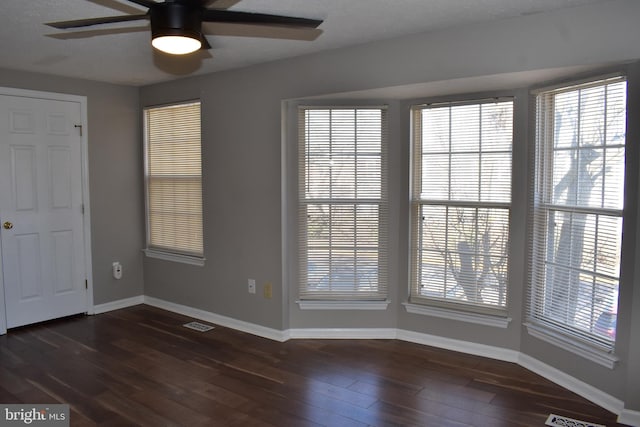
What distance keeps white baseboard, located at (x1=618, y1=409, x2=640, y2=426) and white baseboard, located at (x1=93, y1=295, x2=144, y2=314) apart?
434cm

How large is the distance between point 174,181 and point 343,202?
1869 mm

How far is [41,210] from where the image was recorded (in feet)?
14.2

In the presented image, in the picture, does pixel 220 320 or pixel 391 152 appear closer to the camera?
pixel 391 152

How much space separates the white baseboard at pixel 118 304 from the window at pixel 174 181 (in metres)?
0.52

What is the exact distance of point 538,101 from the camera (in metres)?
3.21

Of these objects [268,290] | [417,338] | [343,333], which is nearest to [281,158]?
[268,290]

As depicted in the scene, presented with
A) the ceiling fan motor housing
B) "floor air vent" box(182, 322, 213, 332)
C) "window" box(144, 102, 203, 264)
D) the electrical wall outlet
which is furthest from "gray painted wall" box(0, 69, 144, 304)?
the ceiling fan motor housing

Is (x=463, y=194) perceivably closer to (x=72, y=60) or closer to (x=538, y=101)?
(x=538, y=101)

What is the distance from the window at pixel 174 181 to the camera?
15.0ft

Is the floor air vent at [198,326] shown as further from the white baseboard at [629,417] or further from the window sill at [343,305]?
the white baseboard at [629,417]

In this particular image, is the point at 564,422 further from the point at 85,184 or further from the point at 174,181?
the point at 85,184

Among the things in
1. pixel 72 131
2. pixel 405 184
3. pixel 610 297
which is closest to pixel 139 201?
pixel 72 131

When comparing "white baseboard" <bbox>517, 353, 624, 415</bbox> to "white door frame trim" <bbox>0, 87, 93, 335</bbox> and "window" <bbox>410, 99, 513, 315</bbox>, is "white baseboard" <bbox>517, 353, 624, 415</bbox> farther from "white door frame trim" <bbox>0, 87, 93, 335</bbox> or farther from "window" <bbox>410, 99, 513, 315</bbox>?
"white door frame trim" <bbox>0, 87, 93, 335</bbox>

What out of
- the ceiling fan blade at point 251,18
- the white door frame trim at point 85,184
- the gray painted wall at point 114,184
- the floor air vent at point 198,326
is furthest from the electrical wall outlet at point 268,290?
the ceiling fan blade at point 251,18
